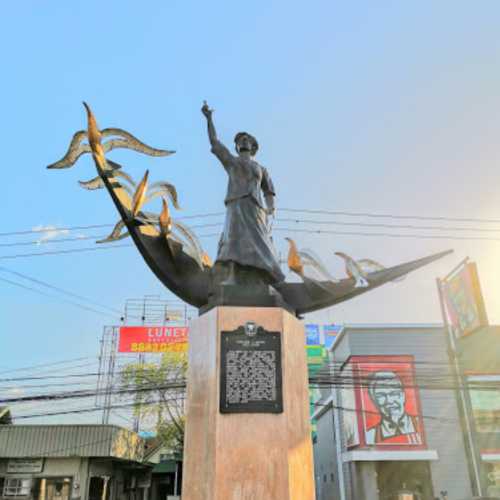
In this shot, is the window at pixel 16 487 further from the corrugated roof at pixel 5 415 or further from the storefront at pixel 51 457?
the corrugated roof at pixel 5 415

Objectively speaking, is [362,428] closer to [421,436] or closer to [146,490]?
[421,436]

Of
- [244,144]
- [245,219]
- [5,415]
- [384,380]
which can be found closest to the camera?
[245,219]

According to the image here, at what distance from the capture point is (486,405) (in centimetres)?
1750

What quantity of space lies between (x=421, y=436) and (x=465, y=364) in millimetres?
3328

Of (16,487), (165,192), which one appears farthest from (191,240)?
(16,487)

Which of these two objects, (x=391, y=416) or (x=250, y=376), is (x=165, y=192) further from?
(x=391, y=416)

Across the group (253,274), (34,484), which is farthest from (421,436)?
(253,274)

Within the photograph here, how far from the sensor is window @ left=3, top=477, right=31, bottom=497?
1677cm

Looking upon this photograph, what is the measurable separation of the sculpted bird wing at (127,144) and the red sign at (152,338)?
20753 millimetres

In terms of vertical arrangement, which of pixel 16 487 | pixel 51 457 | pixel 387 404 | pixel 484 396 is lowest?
pixel 16 487

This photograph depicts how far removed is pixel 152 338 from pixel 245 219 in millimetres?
21776

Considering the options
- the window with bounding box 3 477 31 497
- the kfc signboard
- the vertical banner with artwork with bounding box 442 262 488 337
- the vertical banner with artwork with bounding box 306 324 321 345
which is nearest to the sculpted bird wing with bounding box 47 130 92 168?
the vertical banner with artwork with bounding box 442 262 488 337

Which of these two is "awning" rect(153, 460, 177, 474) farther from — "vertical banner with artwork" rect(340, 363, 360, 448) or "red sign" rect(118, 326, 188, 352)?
"vertical banner with artwork" rect(340, 363, 360, 448)

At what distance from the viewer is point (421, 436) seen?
57.5 feet
